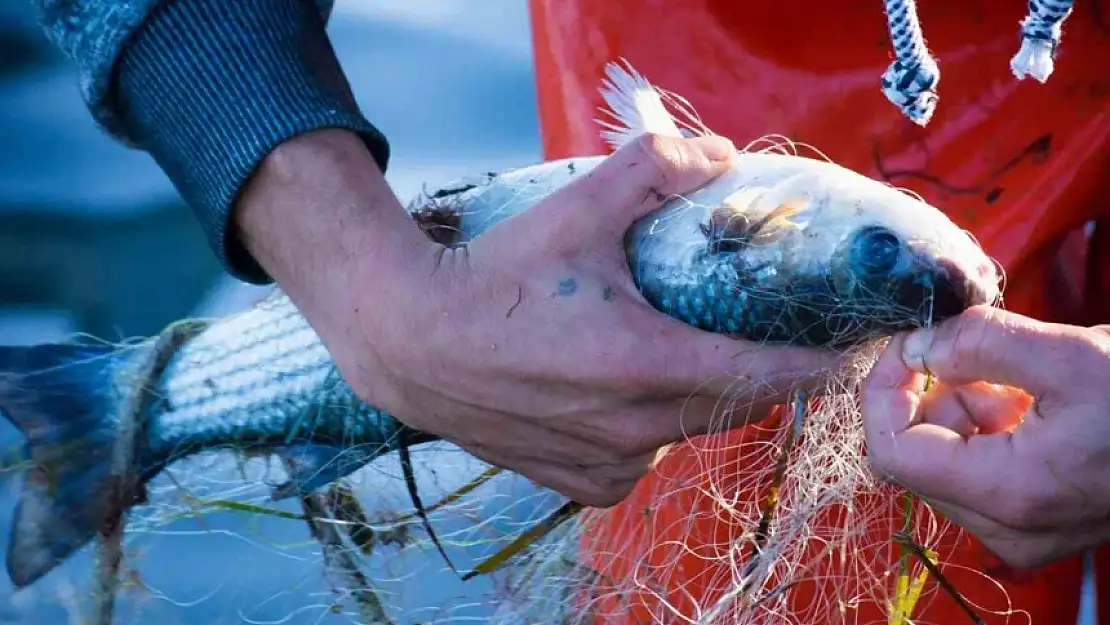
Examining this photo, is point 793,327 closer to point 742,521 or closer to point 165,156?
point 742,521

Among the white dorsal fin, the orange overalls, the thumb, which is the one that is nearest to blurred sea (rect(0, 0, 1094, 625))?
the orange overalls

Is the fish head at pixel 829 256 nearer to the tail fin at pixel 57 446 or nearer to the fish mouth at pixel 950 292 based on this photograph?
the fish mouth at pixel 950 292

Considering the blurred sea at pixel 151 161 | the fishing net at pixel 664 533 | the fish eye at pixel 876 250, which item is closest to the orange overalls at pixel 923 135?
the fishing net at pixel 664 533

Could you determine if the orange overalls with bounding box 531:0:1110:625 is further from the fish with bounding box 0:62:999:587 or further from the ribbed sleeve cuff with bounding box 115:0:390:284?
the ribbed sleeve cuff with bounding box 115:0:390:284

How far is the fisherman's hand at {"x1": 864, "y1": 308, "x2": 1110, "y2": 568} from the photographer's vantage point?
3.62 feet

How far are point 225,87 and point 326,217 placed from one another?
0.74ft

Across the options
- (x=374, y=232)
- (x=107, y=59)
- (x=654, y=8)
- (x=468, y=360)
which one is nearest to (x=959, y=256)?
(x=468, y=360)

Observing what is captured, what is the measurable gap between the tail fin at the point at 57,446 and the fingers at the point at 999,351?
136cm

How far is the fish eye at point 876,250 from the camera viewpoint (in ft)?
4.20

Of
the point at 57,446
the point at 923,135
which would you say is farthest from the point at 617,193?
the point at 57,446

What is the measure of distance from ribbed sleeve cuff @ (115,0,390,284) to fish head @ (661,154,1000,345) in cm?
55

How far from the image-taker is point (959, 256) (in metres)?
1.25

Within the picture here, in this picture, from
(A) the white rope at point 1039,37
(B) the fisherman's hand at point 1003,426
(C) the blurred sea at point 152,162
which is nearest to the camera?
(B) the fisherman's hand at point 1003,426

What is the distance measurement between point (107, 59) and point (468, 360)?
2.14 feet
